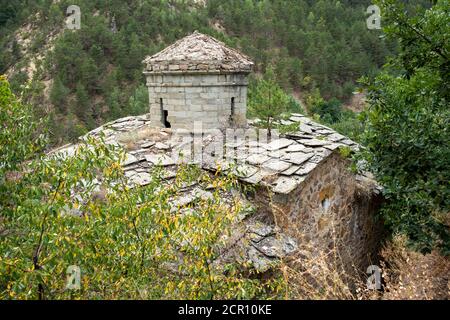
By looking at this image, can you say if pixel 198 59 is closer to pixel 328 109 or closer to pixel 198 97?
pixel 198 97

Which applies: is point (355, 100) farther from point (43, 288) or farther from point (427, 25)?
point (43, 288)

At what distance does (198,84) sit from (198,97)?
11.4 inches

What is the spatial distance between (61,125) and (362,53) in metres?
25.0

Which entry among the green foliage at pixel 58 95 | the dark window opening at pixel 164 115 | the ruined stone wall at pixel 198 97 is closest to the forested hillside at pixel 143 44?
the green foliage at pixel 58 95

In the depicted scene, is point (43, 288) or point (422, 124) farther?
point (422, 124)

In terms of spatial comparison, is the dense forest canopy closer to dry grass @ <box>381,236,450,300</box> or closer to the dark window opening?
dry grass @ <box>381,236,450,300</box>

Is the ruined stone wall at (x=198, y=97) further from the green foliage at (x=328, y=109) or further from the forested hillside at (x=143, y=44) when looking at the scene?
the green foliage at (x=328, y=109)

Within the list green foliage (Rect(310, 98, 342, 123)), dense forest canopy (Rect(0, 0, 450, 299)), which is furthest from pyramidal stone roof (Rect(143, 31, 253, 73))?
green foliage (Rect(310, 98, 342, 123))

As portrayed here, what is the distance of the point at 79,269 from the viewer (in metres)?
3.13

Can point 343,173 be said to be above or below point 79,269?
below

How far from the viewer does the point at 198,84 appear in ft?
26.9

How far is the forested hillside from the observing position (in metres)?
27.2

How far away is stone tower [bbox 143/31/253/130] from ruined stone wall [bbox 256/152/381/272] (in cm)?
270
